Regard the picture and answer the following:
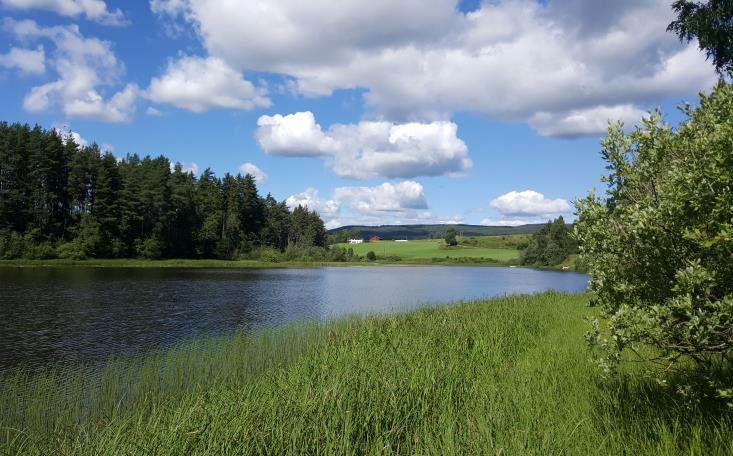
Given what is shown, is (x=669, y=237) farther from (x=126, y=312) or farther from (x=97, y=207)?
(x=97, y=207)

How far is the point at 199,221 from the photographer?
108m

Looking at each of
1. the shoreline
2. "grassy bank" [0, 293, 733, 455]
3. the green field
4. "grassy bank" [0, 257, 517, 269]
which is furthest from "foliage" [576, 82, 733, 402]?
the green field

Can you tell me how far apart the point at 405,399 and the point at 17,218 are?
91801 mm

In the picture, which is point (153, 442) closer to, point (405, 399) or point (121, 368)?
point (405, 399)

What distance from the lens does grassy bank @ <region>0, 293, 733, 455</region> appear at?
20.1 ft

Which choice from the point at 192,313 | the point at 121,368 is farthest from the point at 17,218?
the point at 121,368

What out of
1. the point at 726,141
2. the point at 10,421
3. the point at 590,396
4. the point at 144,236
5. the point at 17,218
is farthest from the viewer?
the point at 144,236

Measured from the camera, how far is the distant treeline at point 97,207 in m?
77.2

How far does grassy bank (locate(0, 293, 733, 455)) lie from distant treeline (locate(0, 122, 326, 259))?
74.4m

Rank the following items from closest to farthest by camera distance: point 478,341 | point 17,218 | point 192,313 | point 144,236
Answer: point 478,341, point 192,313, point 17,218, point 144,236

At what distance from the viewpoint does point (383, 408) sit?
25.3 ft

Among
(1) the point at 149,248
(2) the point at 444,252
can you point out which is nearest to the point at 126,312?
(1) the point at 149,248

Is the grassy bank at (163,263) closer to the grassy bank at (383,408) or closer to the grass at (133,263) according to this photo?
the grass at (133,263)

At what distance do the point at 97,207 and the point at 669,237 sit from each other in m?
A: 94.2
